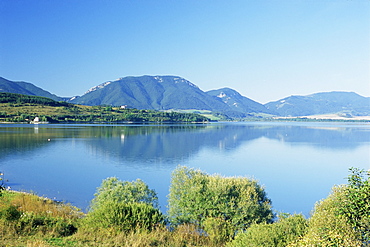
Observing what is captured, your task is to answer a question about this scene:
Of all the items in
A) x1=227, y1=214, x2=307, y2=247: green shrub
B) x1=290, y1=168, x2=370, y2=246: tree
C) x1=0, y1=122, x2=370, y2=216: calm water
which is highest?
x1=290, y1=168, x2=370, y2=246: tree

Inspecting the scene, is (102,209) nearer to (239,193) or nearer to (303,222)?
(239,193)

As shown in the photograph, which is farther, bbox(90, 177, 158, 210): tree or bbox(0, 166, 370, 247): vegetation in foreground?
Answer: bbox(90, 177, 158, 210): tree

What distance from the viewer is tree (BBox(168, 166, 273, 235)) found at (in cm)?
1355

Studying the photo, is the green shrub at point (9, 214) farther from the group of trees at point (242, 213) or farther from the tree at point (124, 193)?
the tree at point (124, 193)

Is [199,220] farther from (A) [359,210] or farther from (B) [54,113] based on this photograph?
(B) [54,113]

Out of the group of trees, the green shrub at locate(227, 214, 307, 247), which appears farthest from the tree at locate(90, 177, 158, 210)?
the green shrub at locate(227, 214, 307, 247)

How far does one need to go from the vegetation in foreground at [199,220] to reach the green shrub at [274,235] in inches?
1.1

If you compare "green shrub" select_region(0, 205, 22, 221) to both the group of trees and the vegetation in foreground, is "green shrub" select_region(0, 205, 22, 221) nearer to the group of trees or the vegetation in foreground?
the vegetation in foreground

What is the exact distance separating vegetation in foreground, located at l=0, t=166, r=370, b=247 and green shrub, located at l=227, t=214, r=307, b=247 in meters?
0.03

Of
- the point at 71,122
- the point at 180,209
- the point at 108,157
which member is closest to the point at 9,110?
the point at 71,122

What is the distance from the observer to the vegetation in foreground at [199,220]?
26.2 feet

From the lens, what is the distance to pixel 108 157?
4891cm

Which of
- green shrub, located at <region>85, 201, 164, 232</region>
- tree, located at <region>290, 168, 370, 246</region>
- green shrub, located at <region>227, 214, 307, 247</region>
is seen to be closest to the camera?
tree, located at <region>290, 168, 370, 246</region>

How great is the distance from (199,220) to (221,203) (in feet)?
4.37
